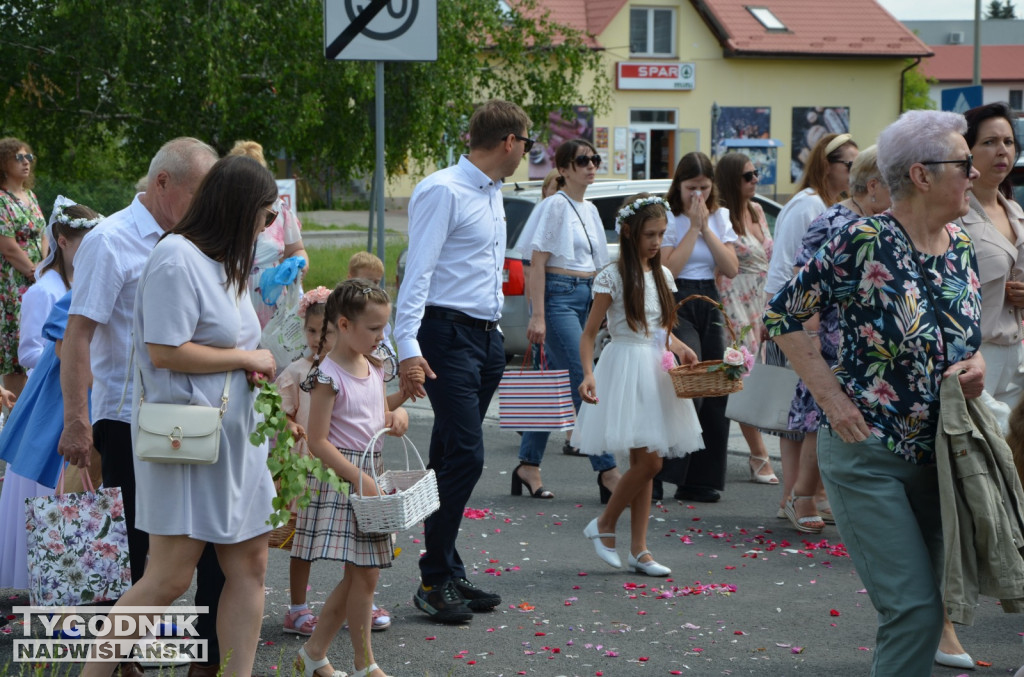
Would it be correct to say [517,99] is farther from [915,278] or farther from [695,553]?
[915,278]

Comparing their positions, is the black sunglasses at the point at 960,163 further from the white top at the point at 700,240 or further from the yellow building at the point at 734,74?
the yellow building at the point at 734,74

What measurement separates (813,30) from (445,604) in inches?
1647

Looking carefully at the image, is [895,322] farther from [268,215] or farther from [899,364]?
[268,215]

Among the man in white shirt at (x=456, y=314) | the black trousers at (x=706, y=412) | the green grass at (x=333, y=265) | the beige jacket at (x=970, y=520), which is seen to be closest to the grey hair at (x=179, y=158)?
the man in white shirt at (x=456, y=314)

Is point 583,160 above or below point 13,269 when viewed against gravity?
above

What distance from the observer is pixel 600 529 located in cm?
640

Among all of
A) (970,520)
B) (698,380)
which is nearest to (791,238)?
(698,380)

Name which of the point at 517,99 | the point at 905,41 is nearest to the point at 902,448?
the point at 517,99

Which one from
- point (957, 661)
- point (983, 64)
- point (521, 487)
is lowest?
point (521, 487)

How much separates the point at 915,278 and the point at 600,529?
3.01 metres

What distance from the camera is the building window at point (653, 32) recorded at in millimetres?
43719

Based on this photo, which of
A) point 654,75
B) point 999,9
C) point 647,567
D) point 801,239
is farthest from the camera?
point 999,9

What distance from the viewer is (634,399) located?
6.53 m

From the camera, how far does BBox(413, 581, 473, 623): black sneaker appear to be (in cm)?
546
